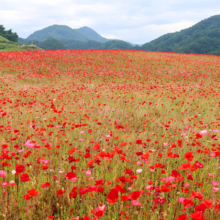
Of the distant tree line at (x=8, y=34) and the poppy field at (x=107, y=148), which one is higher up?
the distant tree line at (x=8, y=34)

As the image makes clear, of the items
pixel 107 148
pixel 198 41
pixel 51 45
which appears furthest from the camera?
pixel 51 45

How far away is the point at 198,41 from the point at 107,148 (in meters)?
149

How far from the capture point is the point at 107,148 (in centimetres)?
343

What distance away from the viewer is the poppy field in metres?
1.92

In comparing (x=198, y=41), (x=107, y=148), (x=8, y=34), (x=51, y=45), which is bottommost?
(x=107, y=148)

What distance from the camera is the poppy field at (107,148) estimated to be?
1916 mm

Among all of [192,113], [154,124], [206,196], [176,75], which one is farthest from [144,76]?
[206,196]

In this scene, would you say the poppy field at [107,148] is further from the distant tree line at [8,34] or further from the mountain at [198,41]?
the mountain at [198,41]

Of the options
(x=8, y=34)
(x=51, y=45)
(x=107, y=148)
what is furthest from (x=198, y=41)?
(x=107, y=148)

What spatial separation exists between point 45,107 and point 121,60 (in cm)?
1566

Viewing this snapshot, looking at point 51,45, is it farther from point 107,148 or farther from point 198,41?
point 107,148

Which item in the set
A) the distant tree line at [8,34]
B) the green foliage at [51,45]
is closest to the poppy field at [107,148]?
the distant tree line at [8,34]

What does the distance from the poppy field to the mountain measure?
11156 centimetres

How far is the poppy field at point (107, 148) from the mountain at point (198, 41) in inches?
4392
